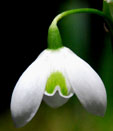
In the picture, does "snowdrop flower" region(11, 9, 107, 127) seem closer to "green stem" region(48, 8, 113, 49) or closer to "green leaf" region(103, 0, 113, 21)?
"green stem" region(48, 8, 113, 49)

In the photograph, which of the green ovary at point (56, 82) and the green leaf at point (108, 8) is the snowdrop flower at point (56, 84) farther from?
the green leaf at point (108, 8)

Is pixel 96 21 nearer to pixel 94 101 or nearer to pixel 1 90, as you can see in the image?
pixel 1 90

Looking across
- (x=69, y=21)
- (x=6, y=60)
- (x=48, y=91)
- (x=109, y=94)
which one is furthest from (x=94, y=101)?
(x=6, y=60)

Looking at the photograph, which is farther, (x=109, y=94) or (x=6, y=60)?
(x=6, y=60)

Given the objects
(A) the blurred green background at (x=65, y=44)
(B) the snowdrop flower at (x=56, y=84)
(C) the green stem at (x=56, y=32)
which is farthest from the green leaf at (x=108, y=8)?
(A) the blurred green background at (x=65, y=44)

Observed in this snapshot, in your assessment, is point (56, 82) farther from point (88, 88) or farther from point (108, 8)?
point (108, 8)

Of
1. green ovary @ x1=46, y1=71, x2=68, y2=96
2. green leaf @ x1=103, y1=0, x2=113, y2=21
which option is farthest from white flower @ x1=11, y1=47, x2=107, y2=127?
green leaf @ x1=103, y1=0, x2=113, y2=21
